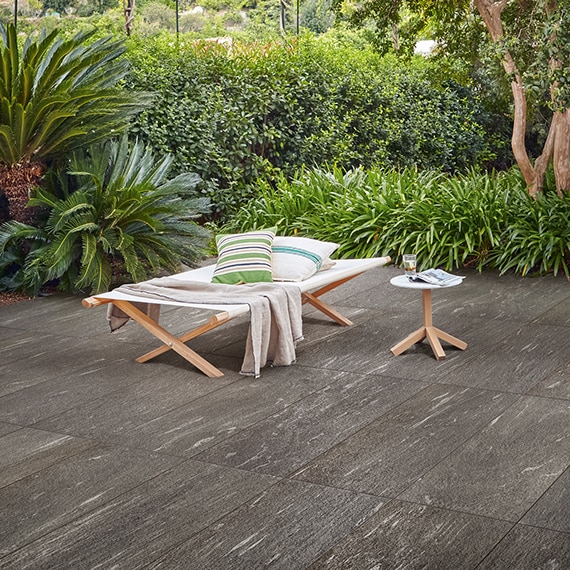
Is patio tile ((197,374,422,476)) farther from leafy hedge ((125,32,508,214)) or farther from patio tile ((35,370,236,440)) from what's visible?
leafy hedge ((125,32,508,214))

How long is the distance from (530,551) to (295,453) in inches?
43.5

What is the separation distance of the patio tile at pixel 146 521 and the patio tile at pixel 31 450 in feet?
1.63

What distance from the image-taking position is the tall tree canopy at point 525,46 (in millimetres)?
5789

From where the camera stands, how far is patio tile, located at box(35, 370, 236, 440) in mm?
3766

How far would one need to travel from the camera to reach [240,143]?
9.37 meters

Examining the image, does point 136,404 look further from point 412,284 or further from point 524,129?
point 524,129

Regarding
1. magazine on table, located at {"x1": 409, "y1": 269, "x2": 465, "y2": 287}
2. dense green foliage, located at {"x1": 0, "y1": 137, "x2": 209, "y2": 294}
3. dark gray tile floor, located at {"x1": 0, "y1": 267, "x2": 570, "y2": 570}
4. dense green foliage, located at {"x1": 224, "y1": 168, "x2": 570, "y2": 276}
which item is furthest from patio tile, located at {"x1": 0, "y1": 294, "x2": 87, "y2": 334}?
dense green foliage, located at {"x1": 224, "y1": 168, "x2": 570, "y2": 276}

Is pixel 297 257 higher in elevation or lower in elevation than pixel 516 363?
higher

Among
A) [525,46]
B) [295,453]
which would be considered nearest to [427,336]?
[295,453]

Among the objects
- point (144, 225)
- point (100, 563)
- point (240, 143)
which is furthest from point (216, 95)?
point (100, 563)

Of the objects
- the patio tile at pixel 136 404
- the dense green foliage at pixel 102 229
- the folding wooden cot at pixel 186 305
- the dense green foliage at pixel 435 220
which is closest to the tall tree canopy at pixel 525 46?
the dense green foliage at pixel 435 220

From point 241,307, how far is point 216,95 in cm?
521

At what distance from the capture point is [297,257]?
5.38 m

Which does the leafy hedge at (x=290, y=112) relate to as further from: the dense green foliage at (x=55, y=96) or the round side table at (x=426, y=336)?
the round side table at (x=426, y=336)
